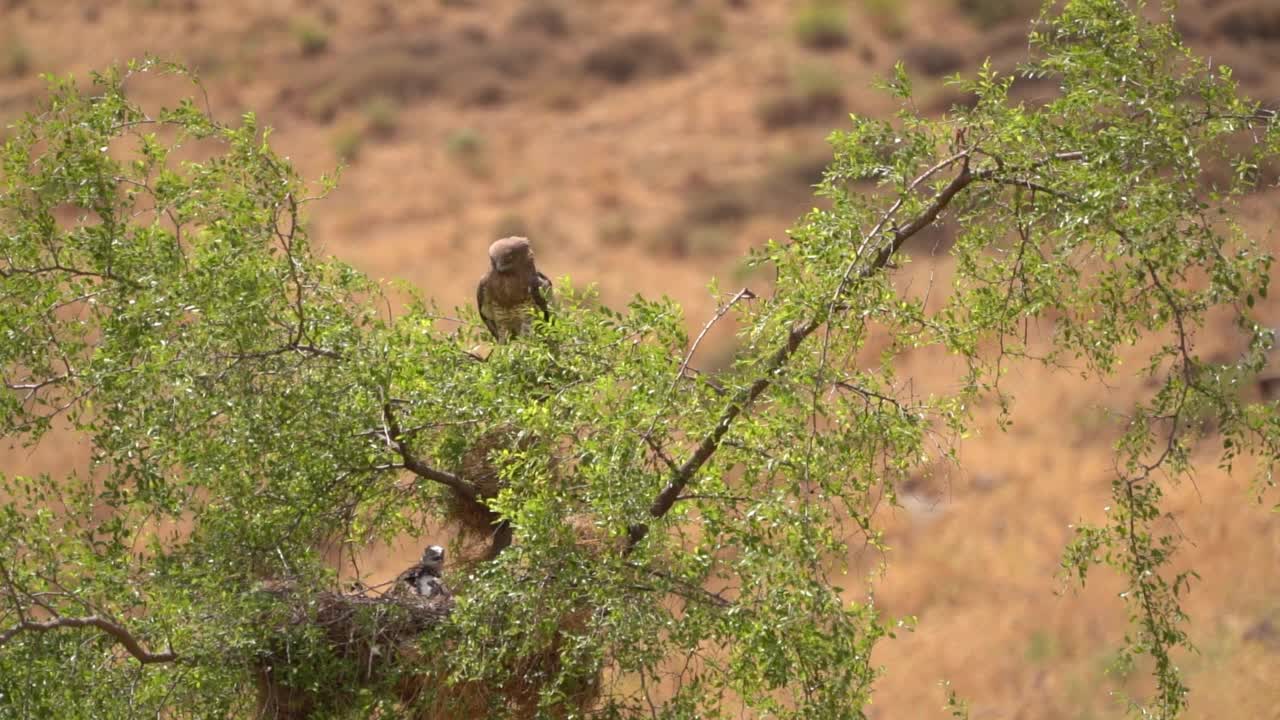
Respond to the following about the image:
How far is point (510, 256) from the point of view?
6.89 meters

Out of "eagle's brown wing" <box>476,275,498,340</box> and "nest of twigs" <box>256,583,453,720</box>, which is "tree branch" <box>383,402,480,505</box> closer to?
"nest of twigs" <box>256,583,453,720</box>

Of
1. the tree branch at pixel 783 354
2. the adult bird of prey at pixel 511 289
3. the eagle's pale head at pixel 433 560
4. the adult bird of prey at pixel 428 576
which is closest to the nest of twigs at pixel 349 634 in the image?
the adult bird of prey at pixel 428 576

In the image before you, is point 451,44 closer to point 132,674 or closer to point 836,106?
point 836,106

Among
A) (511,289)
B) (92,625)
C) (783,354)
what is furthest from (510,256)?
(92,625)

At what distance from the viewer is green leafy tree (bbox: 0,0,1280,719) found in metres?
5.49

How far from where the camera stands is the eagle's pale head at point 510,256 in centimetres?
689

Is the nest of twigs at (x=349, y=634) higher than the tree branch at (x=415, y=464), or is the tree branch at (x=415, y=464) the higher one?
the tree branch at (x=415, y=464)

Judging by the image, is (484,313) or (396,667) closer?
(396,667)

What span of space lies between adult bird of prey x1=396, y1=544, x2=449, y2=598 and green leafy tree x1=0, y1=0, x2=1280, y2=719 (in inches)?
6.8

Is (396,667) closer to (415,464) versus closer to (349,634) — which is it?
(349,634)

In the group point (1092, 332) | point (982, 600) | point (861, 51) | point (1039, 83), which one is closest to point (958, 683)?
point (982, 600)

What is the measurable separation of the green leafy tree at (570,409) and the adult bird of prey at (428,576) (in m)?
0.17

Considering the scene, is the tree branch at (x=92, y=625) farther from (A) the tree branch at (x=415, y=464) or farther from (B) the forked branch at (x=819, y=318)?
(B) the forked branch at (x=819, y=318)

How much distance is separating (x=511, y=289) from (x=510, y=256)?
0.15m
